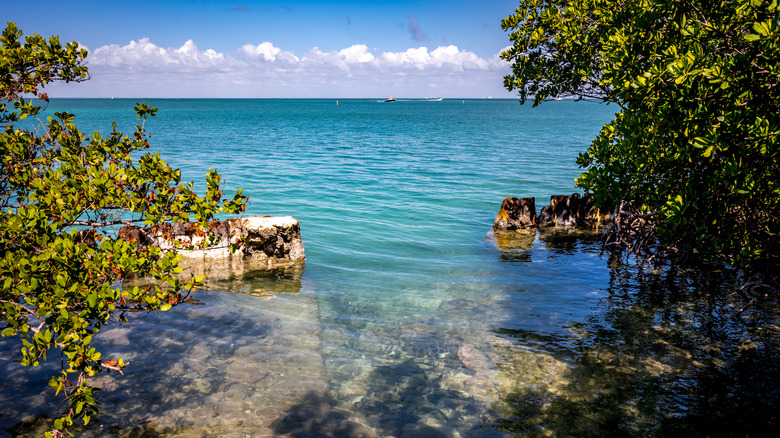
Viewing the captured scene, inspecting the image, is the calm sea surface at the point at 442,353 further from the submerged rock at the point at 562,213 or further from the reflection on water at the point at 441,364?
the submerged rock at the point at 562,213

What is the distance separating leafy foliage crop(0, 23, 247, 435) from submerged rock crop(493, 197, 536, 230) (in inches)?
573

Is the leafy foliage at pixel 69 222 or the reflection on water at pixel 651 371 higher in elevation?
the leafy foliage at pixel 69 222

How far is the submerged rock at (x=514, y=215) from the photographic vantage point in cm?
1869

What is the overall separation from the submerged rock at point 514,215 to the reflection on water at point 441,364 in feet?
20.2

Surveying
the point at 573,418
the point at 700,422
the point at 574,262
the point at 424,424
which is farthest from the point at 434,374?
the point at 574,262

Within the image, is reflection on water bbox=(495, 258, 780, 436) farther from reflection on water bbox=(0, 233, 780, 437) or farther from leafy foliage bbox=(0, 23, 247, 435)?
leafy foliage bbox=(0, 23, 247, 435)

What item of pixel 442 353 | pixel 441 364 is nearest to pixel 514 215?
pixel 442 353

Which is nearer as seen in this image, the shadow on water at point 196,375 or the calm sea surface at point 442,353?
the shadow on water at point 196,375

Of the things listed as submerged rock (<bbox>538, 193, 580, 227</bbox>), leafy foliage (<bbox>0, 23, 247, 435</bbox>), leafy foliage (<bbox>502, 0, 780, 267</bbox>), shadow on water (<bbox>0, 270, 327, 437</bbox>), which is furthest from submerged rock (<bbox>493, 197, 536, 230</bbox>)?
leafy foliage (<bbox>0, 23, 247, 435</bbox>)

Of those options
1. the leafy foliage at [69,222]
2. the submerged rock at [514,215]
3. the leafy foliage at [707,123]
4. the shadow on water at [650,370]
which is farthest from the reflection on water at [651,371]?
the submerged rock at [514,215]

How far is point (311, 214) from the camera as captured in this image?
21172 mm

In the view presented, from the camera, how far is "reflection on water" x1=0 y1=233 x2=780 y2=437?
692cm

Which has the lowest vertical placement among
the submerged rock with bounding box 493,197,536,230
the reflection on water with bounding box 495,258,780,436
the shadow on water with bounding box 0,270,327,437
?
the shadow on water with bounding box 0,270,327,437

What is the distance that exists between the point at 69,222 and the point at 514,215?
16.2 metres
